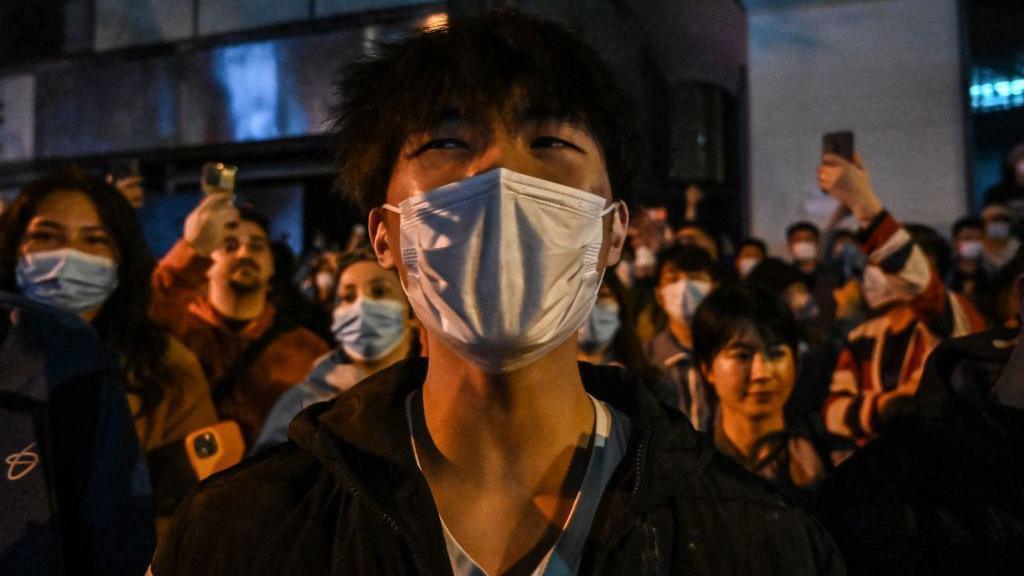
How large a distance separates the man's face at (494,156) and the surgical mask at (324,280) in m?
5.56

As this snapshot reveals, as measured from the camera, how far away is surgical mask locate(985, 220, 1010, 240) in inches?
250

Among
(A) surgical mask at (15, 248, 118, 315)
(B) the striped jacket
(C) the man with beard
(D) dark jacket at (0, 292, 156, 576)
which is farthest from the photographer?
(C) the man with beard

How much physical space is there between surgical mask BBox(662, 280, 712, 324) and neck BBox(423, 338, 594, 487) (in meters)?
3.28

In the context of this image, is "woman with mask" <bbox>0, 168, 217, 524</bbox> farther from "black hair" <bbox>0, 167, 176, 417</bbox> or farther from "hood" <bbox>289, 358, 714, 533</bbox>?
"hood" <bbox>289, 358, 714, 533</bbox>

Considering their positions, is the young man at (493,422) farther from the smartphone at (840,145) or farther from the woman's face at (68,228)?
the smartphone at (840,145)

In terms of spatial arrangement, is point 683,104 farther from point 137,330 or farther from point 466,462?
point 466,462

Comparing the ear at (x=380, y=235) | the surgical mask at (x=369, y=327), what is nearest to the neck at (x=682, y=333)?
the surgical mask at (x=369, y=327)

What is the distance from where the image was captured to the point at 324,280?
7152 millimetres

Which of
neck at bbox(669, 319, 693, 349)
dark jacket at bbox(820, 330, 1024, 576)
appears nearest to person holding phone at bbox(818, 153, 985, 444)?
neck at bbox(669, 319, 693, 349)

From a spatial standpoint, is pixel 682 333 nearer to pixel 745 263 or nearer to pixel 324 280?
pixel 745 263

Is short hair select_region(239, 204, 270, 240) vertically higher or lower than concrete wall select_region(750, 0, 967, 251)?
lower

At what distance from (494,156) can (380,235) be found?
0.33m

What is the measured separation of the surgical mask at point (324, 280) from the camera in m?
7.07

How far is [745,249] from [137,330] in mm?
5297
